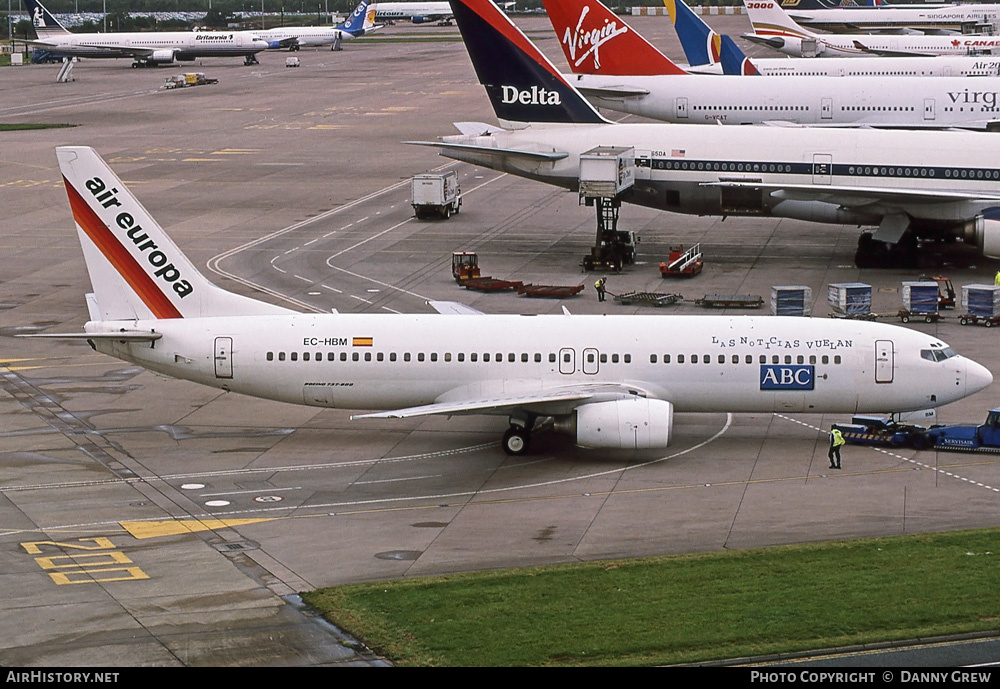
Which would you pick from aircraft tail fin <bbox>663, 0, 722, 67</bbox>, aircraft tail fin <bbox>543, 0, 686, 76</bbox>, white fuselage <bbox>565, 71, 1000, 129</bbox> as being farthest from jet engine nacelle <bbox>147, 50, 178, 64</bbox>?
white fuselage <bbox>565, 71, 1000, 129</bbox>

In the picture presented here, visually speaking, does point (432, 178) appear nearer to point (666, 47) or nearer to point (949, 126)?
point (949, 126)

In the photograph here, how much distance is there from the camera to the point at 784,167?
67.6 metres

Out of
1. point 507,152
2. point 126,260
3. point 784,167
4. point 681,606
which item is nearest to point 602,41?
point 507,152

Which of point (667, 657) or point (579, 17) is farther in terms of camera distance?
point (579, 17)

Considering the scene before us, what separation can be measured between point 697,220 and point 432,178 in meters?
15.2

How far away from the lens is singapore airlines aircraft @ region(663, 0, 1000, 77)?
342 feet

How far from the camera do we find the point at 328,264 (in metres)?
69.1

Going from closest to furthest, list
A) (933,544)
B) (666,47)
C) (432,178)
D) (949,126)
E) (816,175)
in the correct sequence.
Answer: (933,544), (816,175), (432,178), (949,126), (666,47)

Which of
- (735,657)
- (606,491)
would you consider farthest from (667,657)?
(606,491)

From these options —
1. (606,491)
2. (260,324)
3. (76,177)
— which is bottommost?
(606,491)

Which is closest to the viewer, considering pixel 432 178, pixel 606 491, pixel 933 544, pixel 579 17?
pixel 933 544

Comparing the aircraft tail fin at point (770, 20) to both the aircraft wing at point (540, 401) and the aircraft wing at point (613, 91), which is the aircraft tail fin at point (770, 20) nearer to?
the aircraft wing at point (613, 91)

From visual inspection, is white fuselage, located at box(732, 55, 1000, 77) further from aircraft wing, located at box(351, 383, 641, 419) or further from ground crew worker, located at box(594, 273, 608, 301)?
aircraft wing, located at box(351, 383, 641, 419)

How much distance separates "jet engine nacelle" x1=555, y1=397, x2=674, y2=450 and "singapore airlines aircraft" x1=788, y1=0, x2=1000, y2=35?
153 meters
